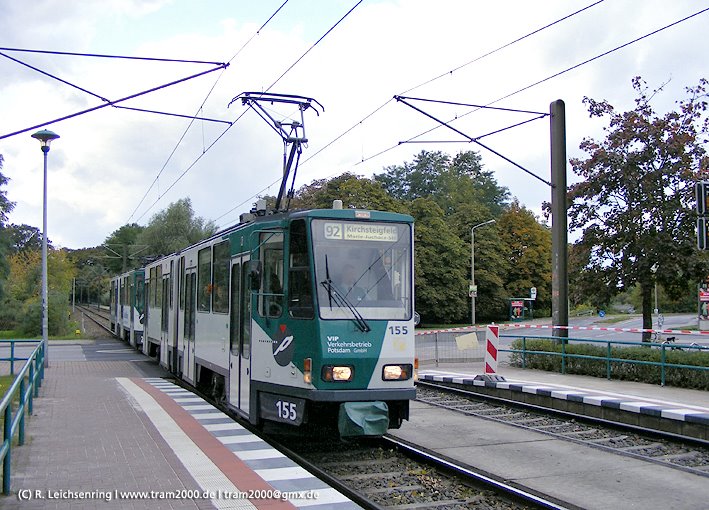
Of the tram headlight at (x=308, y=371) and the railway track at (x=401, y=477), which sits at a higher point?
the tram headlight at (x=308, y=371)

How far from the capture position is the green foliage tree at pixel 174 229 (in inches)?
2835

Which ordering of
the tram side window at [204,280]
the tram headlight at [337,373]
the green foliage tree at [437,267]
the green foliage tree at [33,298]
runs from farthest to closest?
the green foliage tree at [437,267] < the green foliage tree at [33,298] < the tram side window at [204,280] < the tram headlight at [337,373]

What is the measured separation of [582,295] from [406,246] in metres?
12.0

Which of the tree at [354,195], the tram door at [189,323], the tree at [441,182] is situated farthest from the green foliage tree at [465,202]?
the tram door at [189,323]

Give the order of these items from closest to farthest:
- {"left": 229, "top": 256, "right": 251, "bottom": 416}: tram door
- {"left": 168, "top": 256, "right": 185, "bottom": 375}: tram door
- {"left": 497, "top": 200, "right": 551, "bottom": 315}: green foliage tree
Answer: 1. {"left": 229, "top": 256, "right": 251, "bottom": 416}: tram door
2. {"left": 168, "top": 256, "right": 185, "bottom": 375}: tram door
3. {"left": 497, "top": 200, "right": 551, "bottom": 315}: green foliage tree

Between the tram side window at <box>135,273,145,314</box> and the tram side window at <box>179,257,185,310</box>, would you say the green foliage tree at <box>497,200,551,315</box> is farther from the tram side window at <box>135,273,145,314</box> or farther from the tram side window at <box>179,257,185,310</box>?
the tram side window at <box>179,257,185,310</box>

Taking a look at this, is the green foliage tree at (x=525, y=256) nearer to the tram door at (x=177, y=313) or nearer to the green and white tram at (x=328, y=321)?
the tram door at (x=177, y=313)

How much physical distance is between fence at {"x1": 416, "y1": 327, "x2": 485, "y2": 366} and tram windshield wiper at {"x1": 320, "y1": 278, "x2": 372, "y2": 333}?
13944mm

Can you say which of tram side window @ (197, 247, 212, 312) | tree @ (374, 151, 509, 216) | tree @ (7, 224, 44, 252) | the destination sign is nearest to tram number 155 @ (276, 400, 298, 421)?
the destination sign

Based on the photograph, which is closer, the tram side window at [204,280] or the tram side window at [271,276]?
the tram side window at [271,276]

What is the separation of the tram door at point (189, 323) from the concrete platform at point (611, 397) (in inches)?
235

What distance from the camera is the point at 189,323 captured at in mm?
14875

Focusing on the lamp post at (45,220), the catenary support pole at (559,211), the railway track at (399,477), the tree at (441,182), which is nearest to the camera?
the railway track at (399,477)

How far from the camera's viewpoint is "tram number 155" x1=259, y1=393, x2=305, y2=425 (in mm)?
8734
